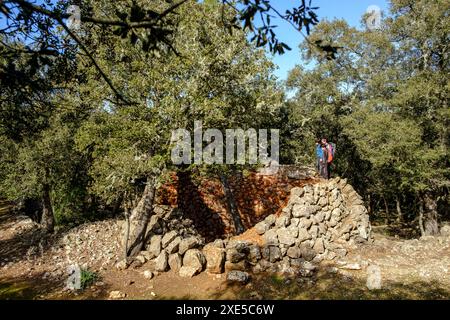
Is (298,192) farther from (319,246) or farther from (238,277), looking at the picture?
(238,277)

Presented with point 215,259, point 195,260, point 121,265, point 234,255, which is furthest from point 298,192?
point 121,265

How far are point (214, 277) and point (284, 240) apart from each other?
2.85 metres

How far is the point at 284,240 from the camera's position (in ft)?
38.0

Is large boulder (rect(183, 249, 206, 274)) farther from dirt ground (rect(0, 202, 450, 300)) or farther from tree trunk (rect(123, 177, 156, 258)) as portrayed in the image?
tree trunk (rect(123, 177, 156, 258))

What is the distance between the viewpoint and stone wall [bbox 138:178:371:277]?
1073 centimetres

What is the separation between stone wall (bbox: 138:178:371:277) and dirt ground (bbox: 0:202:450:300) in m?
0.44

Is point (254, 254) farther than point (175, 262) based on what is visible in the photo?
Yes

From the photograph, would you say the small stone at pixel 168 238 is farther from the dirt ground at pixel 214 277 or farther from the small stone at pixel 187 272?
the small stone at pixel 187 272

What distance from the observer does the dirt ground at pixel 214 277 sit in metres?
9.25

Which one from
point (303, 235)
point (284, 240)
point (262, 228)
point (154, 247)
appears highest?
point (262, 228)

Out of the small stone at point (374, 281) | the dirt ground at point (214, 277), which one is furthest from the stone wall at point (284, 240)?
the small stone at point (374, 281)

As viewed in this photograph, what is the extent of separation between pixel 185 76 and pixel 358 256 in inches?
327

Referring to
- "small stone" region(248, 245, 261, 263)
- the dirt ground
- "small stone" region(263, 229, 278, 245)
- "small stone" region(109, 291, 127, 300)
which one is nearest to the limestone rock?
the dirt ground
